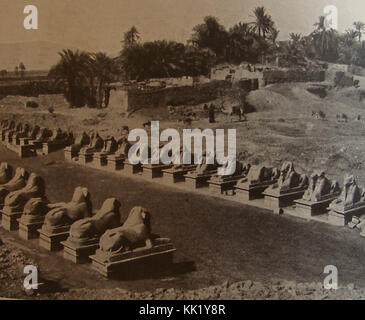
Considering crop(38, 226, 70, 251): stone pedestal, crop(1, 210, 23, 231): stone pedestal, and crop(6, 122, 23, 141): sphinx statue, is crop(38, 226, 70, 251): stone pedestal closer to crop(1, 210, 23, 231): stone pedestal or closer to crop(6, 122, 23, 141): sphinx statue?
crop(1, 210, 23, 231): stone pedestal

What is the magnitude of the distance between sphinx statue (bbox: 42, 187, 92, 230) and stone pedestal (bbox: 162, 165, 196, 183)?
6.29 ft

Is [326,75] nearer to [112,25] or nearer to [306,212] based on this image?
[306,212]

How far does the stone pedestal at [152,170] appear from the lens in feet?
42.4

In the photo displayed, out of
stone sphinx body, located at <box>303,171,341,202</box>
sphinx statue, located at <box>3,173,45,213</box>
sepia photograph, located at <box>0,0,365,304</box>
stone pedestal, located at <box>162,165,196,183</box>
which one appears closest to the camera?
sepia photograph, located at <box>0,0,365,304</box>

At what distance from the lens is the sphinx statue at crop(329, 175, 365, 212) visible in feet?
37.0

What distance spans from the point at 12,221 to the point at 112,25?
14.8ft

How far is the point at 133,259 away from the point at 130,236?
0.39 m

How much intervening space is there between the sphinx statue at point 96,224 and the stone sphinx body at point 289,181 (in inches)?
122

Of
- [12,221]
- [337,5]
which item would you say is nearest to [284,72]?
[337,5]

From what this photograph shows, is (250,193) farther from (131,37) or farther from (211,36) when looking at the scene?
(131,37)

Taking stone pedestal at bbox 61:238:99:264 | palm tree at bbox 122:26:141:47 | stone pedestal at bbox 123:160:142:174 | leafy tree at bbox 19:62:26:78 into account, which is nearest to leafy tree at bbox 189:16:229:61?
palm tree at bbox 122:26:141:47

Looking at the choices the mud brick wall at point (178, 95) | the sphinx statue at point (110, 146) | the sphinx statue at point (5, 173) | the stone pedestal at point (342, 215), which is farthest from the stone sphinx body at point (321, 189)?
the sphinx statue at point (5, 173)

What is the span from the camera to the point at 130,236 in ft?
33.7
